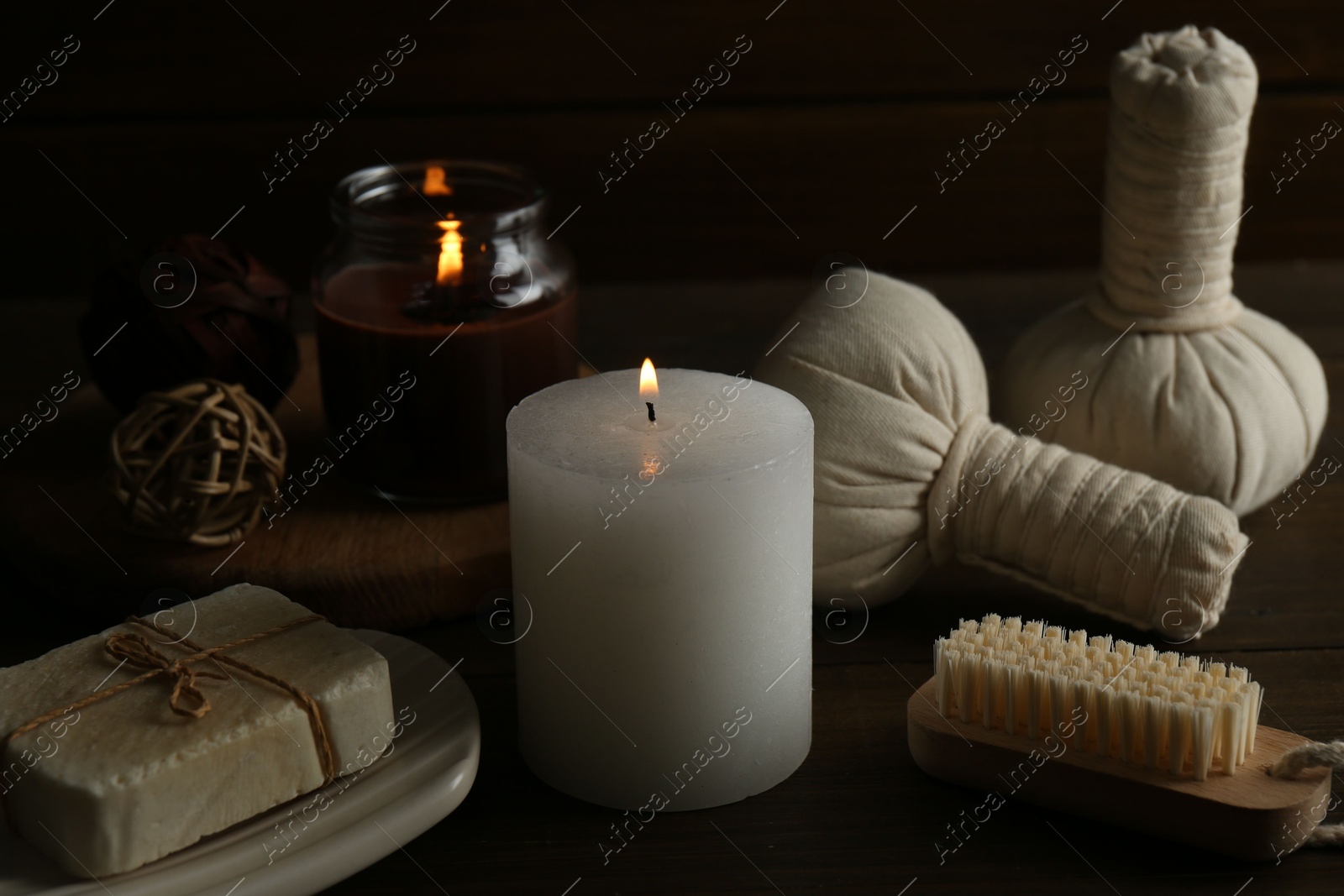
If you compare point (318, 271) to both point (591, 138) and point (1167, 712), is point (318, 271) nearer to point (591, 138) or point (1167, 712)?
point (591, 138)

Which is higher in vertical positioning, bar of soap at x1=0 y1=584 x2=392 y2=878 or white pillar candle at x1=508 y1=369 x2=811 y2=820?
bar of soap at x1=0 y1=584 x2=392 y2=878

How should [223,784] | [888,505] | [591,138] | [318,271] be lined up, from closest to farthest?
1. [223,784]
2. [888,505]
3. [318,271]
4. [591,138]

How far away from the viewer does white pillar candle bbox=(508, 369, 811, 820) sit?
0.54 metres

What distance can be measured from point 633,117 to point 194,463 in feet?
2.04

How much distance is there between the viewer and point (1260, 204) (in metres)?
1.30

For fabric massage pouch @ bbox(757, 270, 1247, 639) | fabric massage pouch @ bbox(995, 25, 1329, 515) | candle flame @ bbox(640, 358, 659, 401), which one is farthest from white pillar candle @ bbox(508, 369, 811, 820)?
fabric massage pouch @ bbox(995, 25, 1329, 515)

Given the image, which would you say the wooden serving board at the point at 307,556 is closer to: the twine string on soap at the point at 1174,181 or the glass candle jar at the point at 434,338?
the glass candle jar at the point at 434,338

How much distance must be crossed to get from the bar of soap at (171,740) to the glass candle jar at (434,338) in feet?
0.67

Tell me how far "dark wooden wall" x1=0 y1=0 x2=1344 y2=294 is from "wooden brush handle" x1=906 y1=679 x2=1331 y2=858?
2.42 ft

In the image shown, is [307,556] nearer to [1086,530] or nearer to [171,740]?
[171,740]

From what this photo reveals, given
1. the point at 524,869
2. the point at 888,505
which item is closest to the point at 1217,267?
the point at 888,505

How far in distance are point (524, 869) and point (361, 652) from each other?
11 centimetres

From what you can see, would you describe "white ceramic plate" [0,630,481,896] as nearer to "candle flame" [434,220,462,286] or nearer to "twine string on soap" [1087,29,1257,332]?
"candle flame" [434,220,462,286]

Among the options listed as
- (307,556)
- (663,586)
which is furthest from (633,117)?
(663,586)
